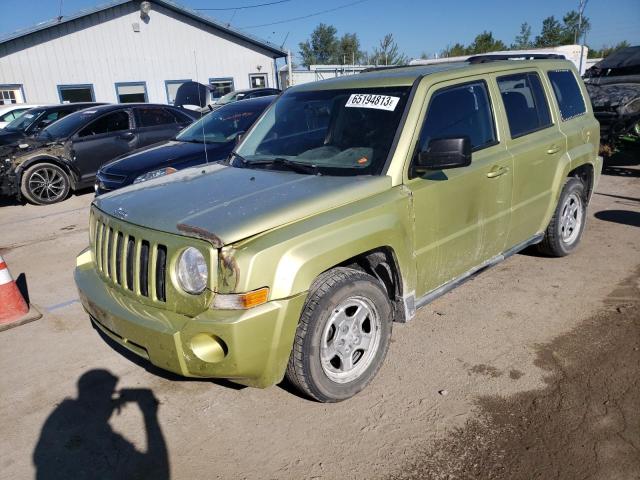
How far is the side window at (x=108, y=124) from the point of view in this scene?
9336mm

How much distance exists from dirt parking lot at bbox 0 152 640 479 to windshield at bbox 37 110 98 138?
6066 mm

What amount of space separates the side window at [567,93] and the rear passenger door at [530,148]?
0.28 meters

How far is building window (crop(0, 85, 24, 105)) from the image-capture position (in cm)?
1962

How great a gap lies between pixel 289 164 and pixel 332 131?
42 centimetres

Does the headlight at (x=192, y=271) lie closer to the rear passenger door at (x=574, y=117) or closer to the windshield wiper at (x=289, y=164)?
the windshield wiper at (x=289, y=164)

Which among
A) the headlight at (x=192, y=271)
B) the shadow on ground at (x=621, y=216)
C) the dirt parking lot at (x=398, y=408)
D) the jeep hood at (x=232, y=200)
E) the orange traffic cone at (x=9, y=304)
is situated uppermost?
the jeep hood at (x=232, y=200)

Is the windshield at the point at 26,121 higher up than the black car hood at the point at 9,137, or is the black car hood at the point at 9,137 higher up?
the windshield at the point at 26,121

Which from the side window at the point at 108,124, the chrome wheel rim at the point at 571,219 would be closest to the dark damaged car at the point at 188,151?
the side window at the point at 108,124

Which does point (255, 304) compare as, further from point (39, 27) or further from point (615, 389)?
point (39, 27)

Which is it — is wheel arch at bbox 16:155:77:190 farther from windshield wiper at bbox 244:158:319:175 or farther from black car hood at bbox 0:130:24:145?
windshield wiper at bbox 244:158:319:175

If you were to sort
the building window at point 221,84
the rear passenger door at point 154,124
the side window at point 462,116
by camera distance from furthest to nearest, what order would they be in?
the building window at point 221,84 < the rear passenger door at point 154,124 < the side window at point 462,116

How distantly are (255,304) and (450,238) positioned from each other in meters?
1.62

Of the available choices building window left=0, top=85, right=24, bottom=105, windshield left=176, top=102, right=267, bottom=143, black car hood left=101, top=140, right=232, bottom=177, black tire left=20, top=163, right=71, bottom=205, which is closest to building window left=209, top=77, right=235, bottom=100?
building window left=0, top=85, right=24, bottom=105

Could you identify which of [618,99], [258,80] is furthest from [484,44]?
[618,99]
